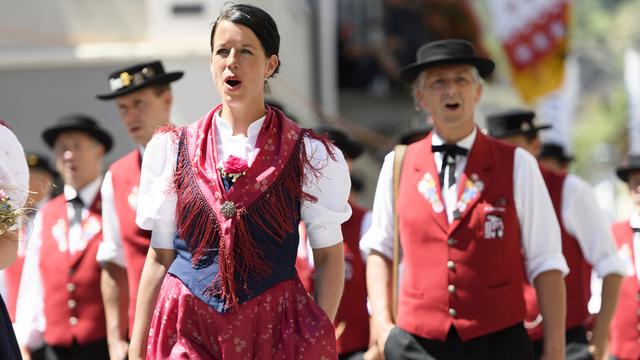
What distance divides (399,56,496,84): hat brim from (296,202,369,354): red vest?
5.32 ft

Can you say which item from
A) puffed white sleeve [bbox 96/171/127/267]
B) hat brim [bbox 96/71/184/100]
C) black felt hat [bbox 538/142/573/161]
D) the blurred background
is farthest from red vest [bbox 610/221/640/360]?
puffed white sleeve [bbox 96/171/127/267]

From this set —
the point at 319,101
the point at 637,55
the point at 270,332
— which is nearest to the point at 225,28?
the point at 270,332

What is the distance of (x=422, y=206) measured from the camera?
5195 mm

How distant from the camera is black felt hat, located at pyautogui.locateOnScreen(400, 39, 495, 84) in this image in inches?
211

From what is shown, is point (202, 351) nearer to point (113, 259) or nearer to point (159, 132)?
point (159, 132)

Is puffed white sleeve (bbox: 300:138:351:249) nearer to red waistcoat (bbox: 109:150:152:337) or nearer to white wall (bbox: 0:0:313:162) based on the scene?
red waistcoat (bbox: 109:150:152:337)

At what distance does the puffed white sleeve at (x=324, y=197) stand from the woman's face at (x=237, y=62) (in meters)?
0.28

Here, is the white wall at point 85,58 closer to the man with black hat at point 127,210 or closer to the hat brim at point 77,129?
the hat brim at point 77,129

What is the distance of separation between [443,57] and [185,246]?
73.9 inches

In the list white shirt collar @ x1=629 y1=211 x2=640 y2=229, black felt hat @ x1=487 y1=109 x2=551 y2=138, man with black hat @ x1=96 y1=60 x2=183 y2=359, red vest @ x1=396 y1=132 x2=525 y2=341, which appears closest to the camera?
red vest @ x1=396 y1=132 x2=525 y2=341

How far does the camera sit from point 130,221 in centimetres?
564

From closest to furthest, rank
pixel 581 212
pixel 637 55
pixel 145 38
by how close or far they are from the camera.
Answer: pixel 581 212 → pixel 145 38 → pixel 637 55

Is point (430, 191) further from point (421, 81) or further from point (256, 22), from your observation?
point (256, 22)

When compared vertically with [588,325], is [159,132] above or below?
above
